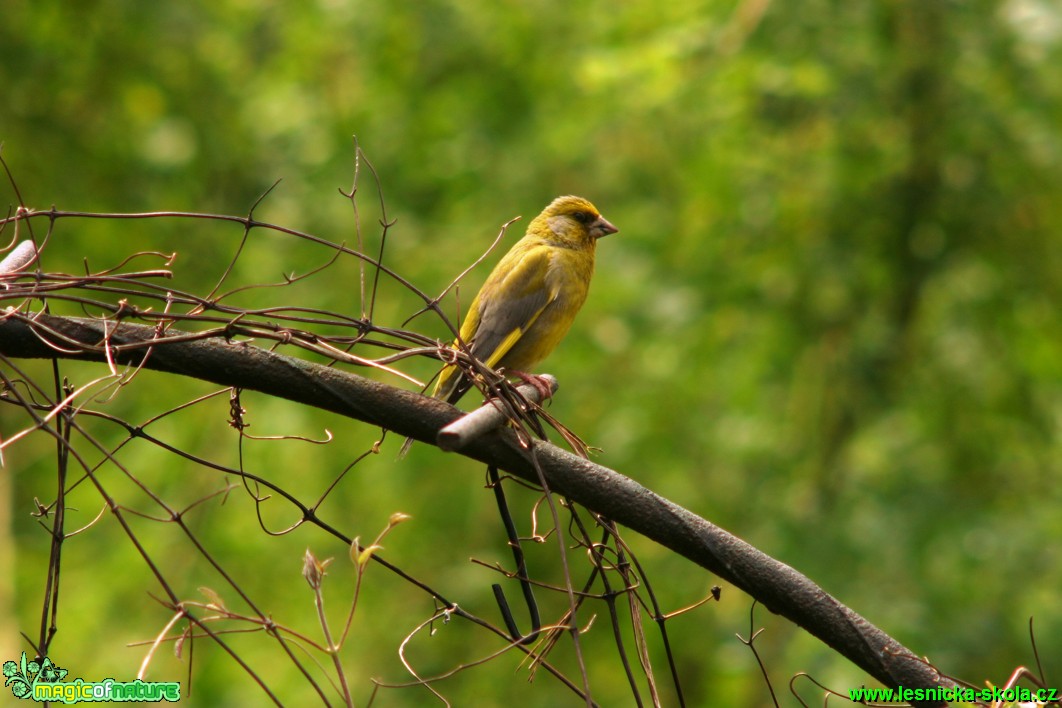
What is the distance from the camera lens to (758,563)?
2490 millimetres

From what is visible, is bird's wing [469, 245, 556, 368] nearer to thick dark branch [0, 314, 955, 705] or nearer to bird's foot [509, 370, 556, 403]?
bird's foot [509, 370, 556, 403]

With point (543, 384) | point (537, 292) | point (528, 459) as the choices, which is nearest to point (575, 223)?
point (537, 292)

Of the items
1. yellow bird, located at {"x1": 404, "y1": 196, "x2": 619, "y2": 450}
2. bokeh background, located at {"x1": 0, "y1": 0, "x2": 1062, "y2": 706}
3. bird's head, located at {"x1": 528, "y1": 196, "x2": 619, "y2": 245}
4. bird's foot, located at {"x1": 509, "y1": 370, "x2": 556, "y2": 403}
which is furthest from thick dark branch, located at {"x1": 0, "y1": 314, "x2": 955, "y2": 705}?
bokeh background, located at {"x1": 0, "y1": 0, "x2": 1062, "y2": 706}

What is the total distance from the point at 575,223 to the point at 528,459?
382 cm

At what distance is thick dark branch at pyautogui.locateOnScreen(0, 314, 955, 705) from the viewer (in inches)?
95.7

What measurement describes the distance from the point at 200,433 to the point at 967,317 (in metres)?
5.29

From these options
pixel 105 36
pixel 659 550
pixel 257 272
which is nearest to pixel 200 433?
pixel 257 272

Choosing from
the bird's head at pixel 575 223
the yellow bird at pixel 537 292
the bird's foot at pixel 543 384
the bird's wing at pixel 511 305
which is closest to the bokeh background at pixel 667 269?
the bird's head at pixel 575 223

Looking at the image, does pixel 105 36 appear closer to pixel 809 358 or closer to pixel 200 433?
pixel 200 433

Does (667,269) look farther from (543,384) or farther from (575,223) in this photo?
(543,384)

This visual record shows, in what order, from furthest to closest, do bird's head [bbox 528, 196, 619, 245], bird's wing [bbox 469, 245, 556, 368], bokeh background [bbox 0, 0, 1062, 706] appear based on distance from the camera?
bokeh background [bbox 0, 0, 1062, 706] < bird's head [bbox 528, 196, 619, 245] < bird's wing [bbox 469, 245, 556, 368]

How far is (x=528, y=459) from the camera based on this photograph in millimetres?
2453

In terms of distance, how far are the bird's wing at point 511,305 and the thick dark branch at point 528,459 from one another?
259 cm

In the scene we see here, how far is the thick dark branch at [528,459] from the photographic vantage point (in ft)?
7.97
